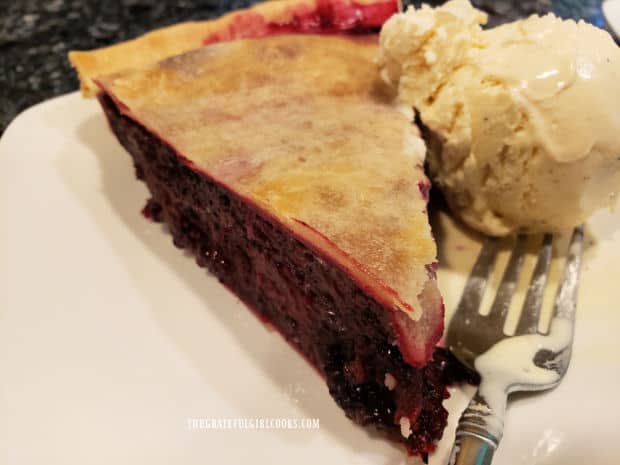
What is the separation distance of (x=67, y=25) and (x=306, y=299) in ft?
7.76

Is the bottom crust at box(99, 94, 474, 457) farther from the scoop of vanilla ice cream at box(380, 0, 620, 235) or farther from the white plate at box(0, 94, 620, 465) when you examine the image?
the scoop of vanilla ice cream at box(380, 0, 620, 235)

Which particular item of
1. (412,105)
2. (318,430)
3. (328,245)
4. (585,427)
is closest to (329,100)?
(412,105)

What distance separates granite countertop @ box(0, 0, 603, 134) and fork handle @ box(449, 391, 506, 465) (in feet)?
→ 6.21

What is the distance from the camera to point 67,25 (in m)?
3.00

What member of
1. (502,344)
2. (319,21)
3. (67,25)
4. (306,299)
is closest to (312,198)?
(306,299)

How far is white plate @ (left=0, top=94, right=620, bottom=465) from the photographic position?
122 centimetres

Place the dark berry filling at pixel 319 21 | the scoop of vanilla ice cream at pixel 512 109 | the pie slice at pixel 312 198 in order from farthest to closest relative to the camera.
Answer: the dark berry filling at pixel 319 21, the scoop of vanilla ice cream at pixel 512 109, the pie slice at pixel 312 198

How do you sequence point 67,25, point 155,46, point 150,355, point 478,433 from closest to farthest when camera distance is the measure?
point 478,433, point 150,355, point 155,46, point 67,25

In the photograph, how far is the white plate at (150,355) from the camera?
47.9 inches

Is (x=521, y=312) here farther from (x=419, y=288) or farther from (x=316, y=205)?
(x=316, y=205)

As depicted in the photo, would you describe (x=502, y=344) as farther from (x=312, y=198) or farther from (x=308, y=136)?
(x=308, y=136)

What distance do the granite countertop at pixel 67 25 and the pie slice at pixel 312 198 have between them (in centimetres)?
87

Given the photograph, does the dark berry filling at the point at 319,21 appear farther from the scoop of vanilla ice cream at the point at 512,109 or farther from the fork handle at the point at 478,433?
the fork handle at the point at 478,433

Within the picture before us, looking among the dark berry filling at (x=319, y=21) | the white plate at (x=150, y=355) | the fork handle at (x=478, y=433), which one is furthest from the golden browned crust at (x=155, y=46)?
the fork handle at (x=478, y=433)
